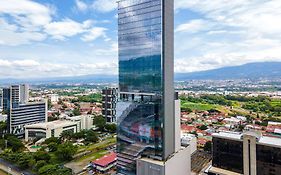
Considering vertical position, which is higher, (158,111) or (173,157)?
(158,111)

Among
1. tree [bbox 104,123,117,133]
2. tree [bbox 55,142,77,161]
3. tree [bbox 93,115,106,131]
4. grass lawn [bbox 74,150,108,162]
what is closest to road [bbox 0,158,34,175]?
tree [bbox 55,142,77,161]

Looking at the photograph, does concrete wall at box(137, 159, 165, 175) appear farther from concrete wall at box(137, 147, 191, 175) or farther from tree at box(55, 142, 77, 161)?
tree at box(55, 142, 77, 161)

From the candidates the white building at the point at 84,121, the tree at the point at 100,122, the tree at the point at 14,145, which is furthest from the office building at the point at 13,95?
the tree at the point at 100,122

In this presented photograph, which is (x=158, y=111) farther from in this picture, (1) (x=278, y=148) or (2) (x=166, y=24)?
(1) (x=278, y=148)

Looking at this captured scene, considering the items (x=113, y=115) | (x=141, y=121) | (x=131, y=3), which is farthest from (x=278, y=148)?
(x=113, y=115)

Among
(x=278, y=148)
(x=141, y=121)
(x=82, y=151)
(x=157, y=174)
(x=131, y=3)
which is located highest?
(x=131, y=3)

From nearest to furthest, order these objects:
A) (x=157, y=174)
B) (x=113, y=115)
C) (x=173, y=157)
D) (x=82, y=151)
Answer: (x=157, y=174), (x=173, y=157), (x=82, y=151), (x=113, y=115)

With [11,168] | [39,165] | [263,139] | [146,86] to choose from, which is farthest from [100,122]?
[263,139]

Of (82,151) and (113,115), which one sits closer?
(82,151)

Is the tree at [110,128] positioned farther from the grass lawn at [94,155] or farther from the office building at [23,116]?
the office building at [23,116]
